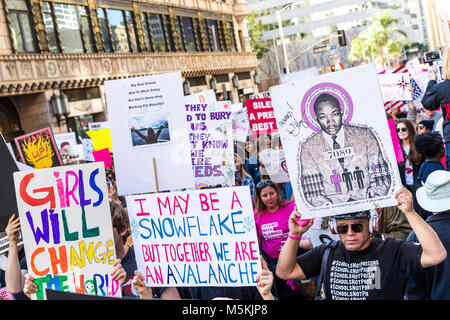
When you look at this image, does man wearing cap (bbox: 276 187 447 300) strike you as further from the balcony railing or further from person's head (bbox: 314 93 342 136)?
the balcony railing

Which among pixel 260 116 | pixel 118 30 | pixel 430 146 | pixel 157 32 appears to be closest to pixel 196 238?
pixel 430 146

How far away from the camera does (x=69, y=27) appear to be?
25.0 meters

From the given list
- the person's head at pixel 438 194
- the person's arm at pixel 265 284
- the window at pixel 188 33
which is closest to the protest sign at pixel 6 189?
the person's arm at pixel 265 284

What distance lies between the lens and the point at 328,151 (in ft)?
12.7

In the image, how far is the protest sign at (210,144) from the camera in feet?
24.1

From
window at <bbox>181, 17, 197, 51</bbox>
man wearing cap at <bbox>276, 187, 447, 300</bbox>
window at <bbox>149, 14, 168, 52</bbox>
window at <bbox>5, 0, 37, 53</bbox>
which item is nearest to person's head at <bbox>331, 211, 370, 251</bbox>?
man wearing cap at <bbox>276, 187, 447, 300</bbox>

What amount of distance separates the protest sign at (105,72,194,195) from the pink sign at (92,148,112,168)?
383cm

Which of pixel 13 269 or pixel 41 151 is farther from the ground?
pixel 41 151

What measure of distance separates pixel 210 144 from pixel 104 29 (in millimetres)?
21168

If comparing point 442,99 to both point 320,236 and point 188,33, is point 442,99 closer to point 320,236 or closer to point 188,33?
point 320,236

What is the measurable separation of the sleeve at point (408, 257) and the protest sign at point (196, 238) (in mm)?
884

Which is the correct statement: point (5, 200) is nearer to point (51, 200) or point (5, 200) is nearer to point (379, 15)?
point (51, 200)

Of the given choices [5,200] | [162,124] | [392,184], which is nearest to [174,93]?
[162,124]

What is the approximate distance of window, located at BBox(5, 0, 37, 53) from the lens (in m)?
22.0
